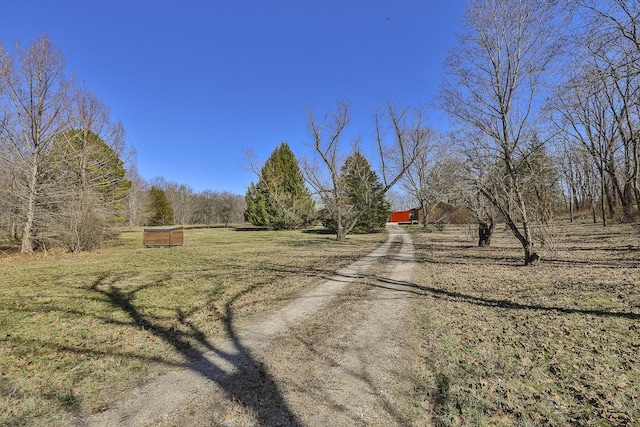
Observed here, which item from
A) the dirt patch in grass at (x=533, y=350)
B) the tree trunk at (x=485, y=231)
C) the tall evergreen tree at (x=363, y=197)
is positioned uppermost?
the tall evergreen tree at (x=363, y=197)

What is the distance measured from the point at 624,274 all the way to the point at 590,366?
637 cm

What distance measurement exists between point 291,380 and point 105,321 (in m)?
4.00

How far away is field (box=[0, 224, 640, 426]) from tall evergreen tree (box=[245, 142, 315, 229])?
2659cm

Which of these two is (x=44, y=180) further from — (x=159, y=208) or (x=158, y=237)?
(x=159, y=208)

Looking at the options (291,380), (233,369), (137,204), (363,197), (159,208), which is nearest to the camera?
(291,380)

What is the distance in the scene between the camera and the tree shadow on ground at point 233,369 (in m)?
2.94

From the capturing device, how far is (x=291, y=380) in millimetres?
3447

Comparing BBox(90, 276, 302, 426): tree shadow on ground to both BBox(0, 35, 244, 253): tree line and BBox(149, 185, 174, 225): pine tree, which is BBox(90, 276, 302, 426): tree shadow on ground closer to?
BBox(0, 35, 244, 253): tree line

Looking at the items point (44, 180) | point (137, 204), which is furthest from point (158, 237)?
point (137, 204)

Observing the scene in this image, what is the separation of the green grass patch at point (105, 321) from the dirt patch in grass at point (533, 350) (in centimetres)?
322

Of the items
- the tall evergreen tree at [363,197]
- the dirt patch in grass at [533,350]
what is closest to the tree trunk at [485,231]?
the dirt patch in grass at [533,350]

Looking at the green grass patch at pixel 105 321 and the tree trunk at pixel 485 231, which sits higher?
the tree trunk at pixel 485 231

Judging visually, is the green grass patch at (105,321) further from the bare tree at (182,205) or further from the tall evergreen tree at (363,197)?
the bare tree at (182,205)

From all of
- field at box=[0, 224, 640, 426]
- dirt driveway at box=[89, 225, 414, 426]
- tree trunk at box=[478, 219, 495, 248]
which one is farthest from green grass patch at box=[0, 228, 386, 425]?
tree trunk at box=[478, 219, 495, 248]
